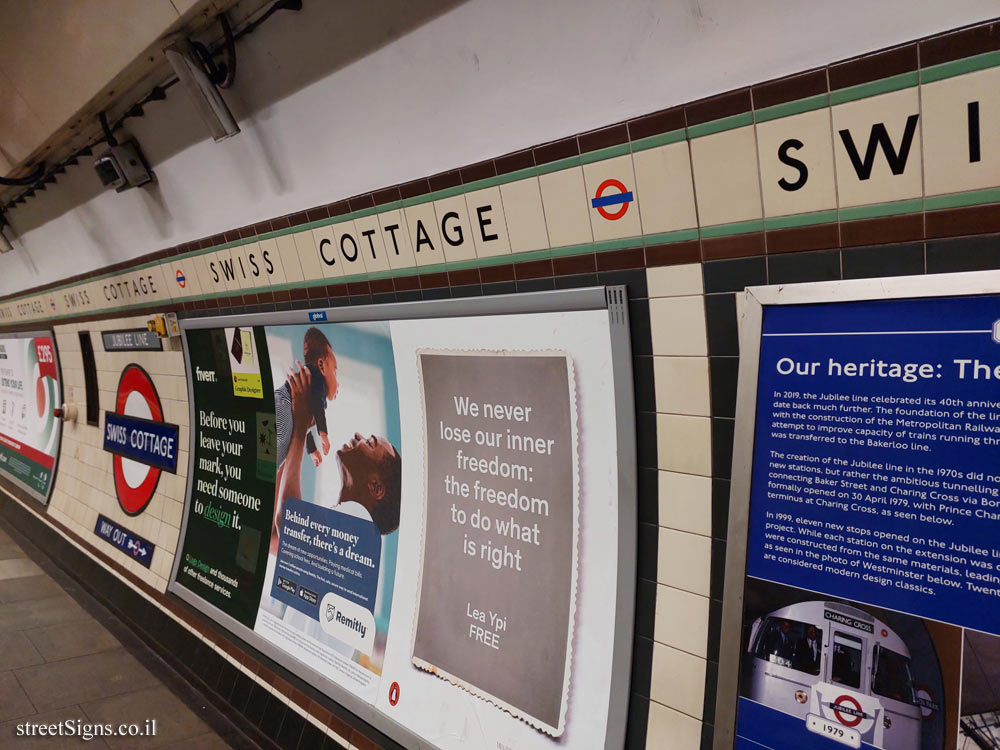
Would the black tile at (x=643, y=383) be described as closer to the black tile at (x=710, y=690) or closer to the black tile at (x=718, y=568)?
the black tile at (x=718, y=568)

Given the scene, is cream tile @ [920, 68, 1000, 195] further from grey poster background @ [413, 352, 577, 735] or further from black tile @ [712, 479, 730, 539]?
grey poster background @ [413, 352, 577, 735]

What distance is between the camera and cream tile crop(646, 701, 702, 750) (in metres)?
1.49

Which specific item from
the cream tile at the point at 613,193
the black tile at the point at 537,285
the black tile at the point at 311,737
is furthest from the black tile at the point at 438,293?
the black tile at the point at 311,737

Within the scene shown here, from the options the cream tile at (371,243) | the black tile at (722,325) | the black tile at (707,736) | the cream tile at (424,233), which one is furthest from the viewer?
the cream tile at (371,243)

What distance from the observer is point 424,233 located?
6.50 ft

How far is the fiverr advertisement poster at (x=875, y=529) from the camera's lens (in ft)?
3.45

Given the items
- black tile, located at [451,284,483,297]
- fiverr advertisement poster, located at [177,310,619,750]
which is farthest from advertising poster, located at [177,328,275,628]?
black tile, located at [451,284,483,297]

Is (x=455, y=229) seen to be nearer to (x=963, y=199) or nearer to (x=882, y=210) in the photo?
(x=882, y=210)

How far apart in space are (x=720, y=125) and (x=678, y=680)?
1.20 m

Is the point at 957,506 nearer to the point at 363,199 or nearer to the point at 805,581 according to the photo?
the point at 805,581

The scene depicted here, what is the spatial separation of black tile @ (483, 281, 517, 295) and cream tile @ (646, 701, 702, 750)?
108 cm

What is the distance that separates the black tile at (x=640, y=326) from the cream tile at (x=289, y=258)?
145 cm

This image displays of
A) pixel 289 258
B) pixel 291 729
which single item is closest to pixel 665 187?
pixel 289 258

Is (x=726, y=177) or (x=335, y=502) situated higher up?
(x=726, y=177)
